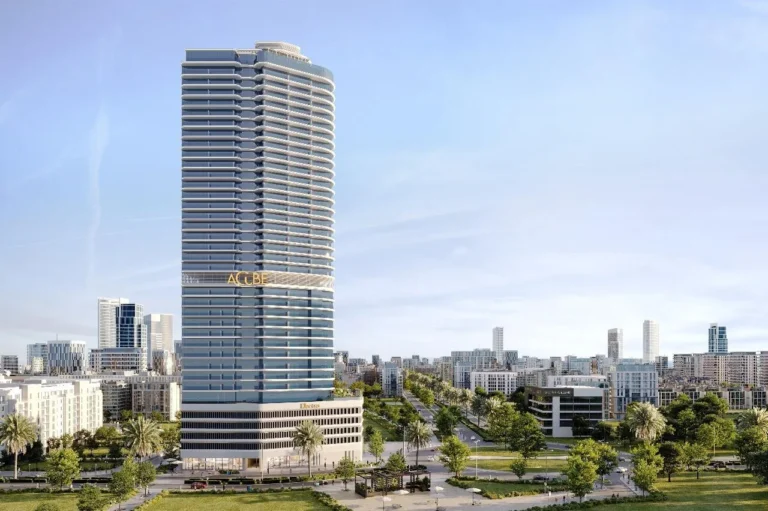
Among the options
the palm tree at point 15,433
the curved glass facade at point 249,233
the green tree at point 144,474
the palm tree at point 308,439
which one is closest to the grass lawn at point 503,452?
the curved glass facade at point 249,233

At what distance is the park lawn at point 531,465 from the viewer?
132625 mm

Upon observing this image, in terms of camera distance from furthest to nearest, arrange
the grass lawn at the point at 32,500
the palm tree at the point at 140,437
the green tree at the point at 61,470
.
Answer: the palm tree at the point at 140,437 < the green tree at the point at 61,470 < the grass lawn at the point at 32,500

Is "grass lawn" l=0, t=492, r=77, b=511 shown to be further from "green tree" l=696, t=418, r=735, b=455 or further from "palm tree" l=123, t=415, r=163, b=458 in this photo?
"green tree" l=696, t=418, r=735, b=455

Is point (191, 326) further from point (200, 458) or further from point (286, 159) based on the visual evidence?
point (286, 159)

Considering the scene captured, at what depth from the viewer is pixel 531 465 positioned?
137000mm

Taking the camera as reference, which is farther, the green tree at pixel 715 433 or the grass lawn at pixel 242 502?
the green tree at pixel 715 433

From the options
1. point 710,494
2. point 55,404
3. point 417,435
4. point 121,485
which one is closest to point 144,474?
point 121,485

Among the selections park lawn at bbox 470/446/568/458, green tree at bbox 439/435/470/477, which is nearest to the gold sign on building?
green tree at bbox 439/435/470/477

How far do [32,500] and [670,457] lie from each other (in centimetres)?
10623

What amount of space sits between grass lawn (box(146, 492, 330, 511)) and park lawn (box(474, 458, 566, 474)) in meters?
37.6

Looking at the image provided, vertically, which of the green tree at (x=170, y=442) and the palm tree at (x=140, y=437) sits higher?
the palm tree at (x=140, y=437)

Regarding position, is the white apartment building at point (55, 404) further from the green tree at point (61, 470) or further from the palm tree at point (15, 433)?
the green tree at point (61, 470)

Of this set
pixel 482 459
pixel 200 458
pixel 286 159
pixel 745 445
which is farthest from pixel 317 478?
pixel 745 445

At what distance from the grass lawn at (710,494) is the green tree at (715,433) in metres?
13.0
